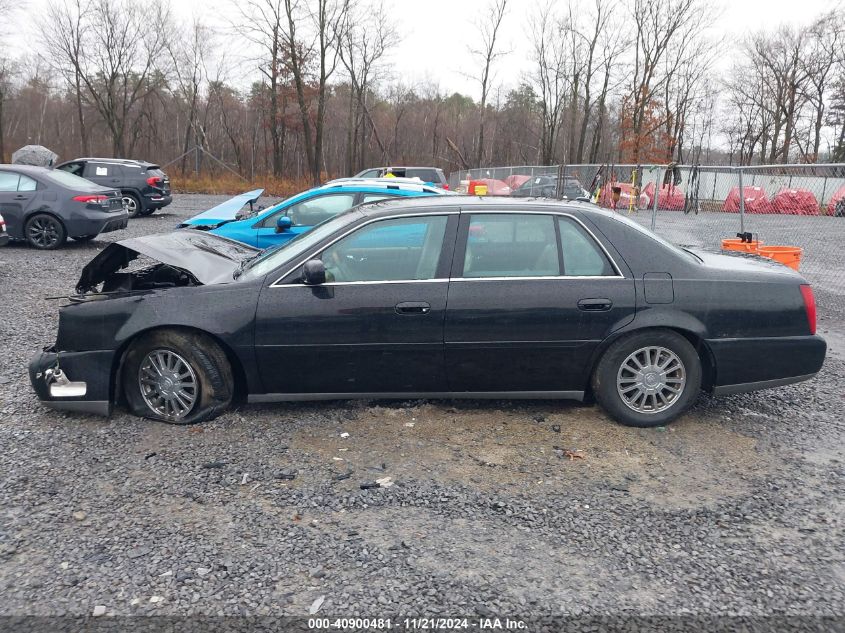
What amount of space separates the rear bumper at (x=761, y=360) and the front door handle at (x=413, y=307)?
1.88 meters

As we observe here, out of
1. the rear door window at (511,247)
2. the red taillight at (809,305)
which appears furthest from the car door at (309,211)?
the red taillight at (809,305)

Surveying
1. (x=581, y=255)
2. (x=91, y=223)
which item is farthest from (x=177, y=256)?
(x=91, y=223)

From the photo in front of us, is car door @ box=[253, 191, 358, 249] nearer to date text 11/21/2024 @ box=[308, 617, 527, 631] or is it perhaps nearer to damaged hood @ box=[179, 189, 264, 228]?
damaged hood @ box=[179, 189, 264, 228]

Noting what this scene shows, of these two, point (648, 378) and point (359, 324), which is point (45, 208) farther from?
point (648, 378)

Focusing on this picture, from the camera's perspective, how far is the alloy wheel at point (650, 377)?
436 cm

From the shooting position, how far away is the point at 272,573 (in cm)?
287

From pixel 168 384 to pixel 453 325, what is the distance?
1.94 meters

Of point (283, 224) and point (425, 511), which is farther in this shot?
point (283, 224)

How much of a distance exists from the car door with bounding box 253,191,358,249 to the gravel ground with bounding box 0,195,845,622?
4.31 m

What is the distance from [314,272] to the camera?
4.17 meters

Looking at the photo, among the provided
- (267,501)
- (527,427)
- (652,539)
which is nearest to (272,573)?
(267,501)

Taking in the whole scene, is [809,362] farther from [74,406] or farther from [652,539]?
[74,406]

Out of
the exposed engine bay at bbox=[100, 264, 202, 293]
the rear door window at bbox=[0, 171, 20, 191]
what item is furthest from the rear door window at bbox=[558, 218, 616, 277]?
the rear door window at bbox=[0, 171, 20, 191]

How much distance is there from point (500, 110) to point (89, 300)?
4834cm
